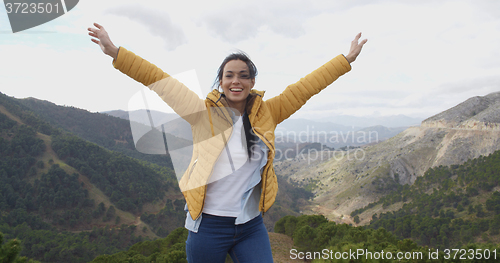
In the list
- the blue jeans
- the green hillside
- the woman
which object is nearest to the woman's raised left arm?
the woman

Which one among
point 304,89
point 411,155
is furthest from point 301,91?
point 411,155

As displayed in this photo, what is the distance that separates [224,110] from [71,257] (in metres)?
53.5

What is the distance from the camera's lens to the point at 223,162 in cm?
221

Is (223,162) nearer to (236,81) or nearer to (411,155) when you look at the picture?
(236,81)

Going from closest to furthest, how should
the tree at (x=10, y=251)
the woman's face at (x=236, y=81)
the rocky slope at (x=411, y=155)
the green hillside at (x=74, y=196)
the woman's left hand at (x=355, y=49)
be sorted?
the woman's face at (x=236, y=81)
the woman's left hand at (x=355, y=49)
the tree at (x=10, y=251)
the green hillside at (x=74, y=196)
the rocky slope at (x=411, y=155)

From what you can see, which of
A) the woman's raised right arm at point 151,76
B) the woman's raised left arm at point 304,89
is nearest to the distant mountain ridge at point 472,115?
the woman's raised left arm at point 304,89

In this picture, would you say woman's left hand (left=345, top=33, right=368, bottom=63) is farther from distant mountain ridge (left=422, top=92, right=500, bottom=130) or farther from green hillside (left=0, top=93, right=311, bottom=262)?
distant mountain ridge (left=422, top=92, right=500, bottom=130)

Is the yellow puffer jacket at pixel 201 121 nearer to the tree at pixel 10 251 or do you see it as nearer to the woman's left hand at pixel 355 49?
the woman's left hand at pixel 355 49

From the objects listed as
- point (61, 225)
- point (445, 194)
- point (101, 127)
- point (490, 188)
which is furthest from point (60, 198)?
point (490, 188)

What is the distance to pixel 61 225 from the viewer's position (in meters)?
60.8

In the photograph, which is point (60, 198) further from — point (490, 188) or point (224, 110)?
point (490, 188)

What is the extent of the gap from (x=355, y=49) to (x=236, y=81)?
1459 mm

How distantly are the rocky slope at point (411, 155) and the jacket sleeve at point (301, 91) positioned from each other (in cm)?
7689

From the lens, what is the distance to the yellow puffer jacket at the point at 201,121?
2135 millimetres
